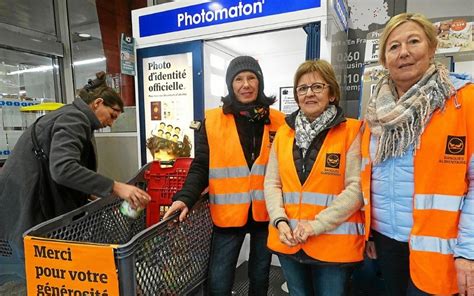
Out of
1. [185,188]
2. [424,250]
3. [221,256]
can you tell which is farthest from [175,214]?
[424,250]

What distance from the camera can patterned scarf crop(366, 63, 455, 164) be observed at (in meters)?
1.11

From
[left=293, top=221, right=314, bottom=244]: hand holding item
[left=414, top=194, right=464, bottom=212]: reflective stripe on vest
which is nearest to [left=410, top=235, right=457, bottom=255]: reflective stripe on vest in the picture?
[left=414, top=194, right=464, bottom=212]: reflective stripe on vest

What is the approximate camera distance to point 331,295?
1.41m

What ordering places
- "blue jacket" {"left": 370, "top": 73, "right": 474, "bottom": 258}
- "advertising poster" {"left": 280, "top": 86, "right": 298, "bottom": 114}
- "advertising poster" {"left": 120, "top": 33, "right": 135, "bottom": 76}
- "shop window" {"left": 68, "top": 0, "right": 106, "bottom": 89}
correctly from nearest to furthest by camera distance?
1. "blue jacket" {"left": 370, "top": 73, "right": 474, "bottom": 258}
2. "advertising poster" {"left": 120, "top": 33, "right": 135, "bottom": 76}
3. "advertising poster" {"left": 280, "top": 86, "right": 298, "bottom": 114}
4. "shop window" {"left": 68, "top": 0, "right": 106, "bottom": 89}

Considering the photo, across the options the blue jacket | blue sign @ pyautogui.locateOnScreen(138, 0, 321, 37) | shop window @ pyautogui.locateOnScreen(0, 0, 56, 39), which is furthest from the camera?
shop window @ pyautogui.locateOnScreen(0, 0, 56, 39)

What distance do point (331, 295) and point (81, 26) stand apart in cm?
499

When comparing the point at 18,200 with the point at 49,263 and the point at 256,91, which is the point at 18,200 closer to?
the point at 49,263

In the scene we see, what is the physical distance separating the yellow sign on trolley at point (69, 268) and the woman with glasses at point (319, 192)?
71cm

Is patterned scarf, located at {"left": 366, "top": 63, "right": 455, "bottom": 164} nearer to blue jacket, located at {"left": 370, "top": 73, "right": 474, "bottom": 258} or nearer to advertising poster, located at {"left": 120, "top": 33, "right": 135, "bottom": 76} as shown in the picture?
blue jacket, located at {"left": 370, "top": 73, "right": 474, "bottom": 258}

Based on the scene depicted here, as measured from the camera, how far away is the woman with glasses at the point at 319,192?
134cm

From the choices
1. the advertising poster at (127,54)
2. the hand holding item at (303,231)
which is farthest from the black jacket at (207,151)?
the advertising poster at (127,54)

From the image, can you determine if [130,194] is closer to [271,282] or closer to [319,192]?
[319,192]

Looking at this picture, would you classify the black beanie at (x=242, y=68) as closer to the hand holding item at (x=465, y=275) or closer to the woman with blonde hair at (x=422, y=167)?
the woman with blonde hair at (x=422, y=167)

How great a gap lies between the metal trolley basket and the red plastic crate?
0.47 ft
